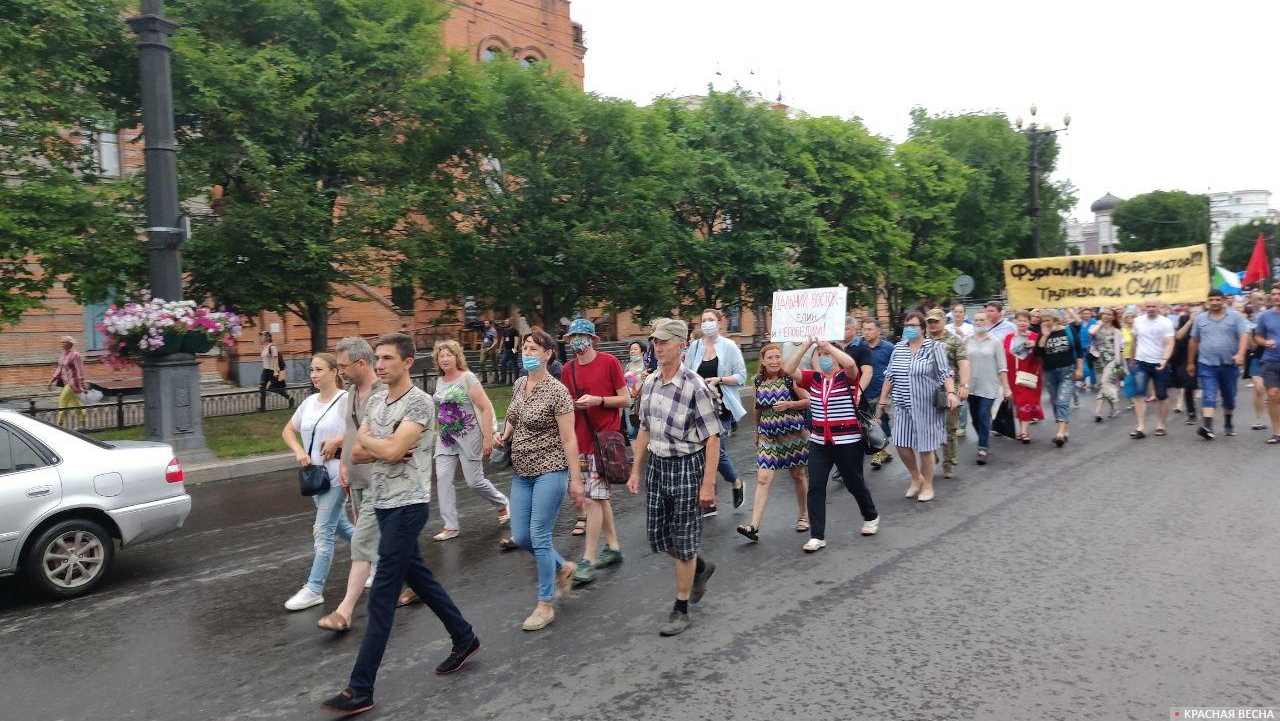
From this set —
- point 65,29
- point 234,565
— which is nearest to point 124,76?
point 65,29

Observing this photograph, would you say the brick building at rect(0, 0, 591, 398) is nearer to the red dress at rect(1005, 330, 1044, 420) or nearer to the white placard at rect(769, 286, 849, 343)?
the white placard at rect(769, 286, 849, 343)

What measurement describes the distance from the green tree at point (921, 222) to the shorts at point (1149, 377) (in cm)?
1969

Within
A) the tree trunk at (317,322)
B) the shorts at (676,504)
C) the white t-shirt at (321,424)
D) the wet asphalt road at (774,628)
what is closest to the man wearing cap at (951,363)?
the wet asphalt road at (774,628)

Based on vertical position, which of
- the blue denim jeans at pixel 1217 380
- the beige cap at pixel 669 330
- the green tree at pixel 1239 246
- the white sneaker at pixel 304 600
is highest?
the green tree at pixel 1239 246

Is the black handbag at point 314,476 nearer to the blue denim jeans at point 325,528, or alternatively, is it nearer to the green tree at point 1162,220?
the blue denim jeans at point 325,528

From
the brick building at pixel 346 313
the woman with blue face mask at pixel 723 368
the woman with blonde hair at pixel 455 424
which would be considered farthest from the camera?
the brick building at pixel 346 313

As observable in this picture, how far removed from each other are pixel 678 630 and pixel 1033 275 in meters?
14.0

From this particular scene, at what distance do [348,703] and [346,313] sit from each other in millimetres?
27103

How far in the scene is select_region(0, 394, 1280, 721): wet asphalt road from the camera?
14.5 feet

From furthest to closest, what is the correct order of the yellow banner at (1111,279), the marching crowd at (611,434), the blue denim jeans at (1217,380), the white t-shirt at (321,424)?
the yellow banner at (1111,279) < the blue denim jeans at (1217,380) < the white t-shirt at (321,424) < the marching crowd at (611,434)

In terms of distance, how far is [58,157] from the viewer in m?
14.4

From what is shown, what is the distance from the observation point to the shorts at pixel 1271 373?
11008 millimetres

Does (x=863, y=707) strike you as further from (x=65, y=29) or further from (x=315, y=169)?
(x=315, y=169)

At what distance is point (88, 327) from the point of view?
23016 mm
